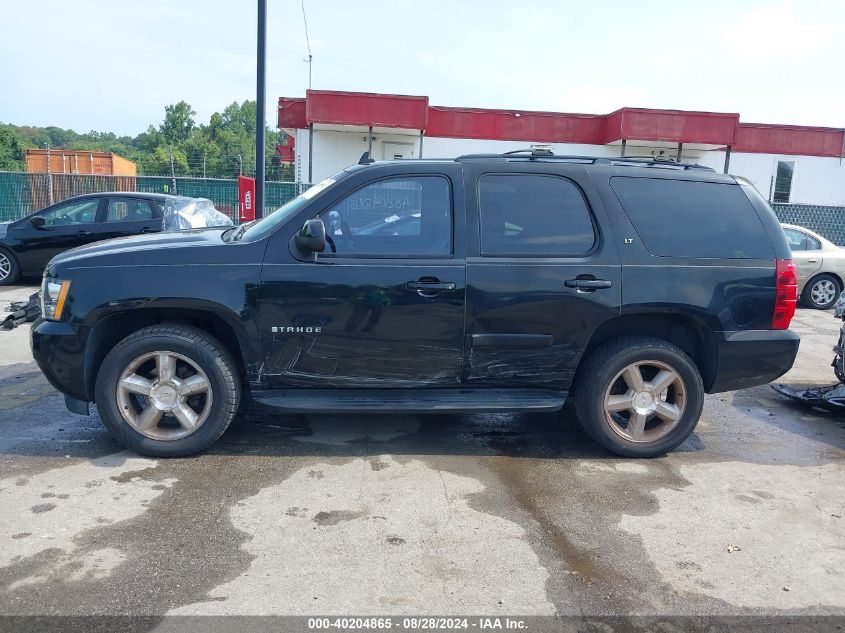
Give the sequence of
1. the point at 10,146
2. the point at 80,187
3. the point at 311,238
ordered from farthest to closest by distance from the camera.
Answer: the point at 10,146
the point at 80,187
the point at 311,238

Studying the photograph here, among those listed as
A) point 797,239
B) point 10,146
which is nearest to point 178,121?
point 10,146

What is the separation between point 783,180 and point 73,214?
26.7 m

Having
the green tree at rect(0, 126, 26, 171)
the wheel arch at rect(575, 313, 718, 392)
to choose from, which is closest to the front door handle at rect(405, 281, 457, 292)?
the wheel arch at rect(575, 313, 718, 392)

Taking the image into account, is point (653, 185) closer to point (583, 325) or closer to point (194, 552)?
A: point (583, 325)

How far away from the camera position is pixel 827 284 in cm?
1186

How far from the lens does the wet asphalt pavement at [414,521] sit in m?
2.98

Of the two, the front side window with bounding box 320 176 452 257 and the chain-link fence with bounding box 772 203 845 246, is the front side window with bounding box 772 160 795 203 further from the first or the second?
the front side window with bounding box 320 176 452 257

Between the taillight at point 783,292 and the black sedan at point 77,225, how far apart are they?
929 centimetres

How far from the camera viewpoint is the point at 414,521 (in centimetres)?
365

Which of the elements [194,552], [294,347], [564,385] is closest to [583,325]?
[564,385]

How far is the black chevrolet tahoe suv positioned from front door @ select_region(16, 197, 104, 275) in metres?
7.22

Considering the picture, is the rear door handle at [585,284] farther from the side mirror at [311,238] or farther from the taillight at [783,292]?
the side mirror at [311,238]

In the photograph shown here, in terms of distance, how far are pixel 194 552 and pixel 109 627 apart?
1.97 feet

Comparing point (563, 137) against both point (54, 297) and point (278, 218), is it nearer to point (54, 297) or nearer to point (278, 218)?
point (278, 218)
